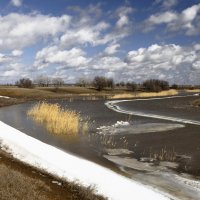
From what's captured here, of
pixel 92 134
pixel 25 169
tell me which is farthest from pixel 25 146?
pixel 92 134

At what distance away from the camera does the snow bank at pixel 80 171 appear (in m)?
10.4

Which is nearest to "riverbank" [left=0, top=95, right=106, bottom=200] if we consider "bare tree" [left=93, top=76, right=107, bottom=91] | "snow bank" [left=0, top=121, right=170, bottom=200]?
"snow bank" [left=0, top=121, right=170, bottom=200]

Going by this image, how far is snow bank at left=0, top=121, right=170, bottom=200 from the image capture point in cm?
1041

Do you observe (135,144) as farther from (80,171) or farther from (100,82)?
(100,82)

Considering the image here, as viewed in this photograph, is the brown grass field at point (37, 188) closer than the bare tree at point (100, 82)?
Yes

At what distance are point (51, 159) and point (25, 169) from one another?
2.81 m

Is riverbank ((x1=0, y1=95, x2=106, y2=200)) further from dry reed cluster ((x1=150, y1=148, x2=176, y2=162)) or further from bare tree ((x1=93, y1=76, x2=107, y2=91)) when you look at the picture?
bare tree ((x1=93, y1=76, x2=107, y2=91))

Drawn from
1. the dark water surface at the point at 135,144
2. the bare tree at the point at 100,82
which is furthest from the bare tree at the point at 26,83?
the dark water surface at the point at 135,144

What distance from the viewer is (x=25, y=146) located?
649 inches

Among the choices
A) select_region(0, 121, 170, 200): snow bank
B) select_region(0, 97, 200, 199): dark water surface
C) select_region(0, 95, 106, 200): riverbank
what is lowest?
select_region(0, 97, 200, 199): dark water surface

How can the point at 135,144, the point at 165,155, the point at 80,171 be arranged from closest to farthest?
1. the point at 80,171
2. the point at 165,155
3. the point at 135,144

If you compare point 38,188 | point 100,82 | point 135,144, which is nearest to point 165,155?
point 135,144

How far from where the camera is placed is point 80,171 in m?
12.7

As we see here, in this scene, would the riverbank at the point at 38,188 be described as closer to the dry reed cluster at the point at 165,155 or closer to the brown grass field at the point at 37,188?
the brown grass field at the point at 37,188
